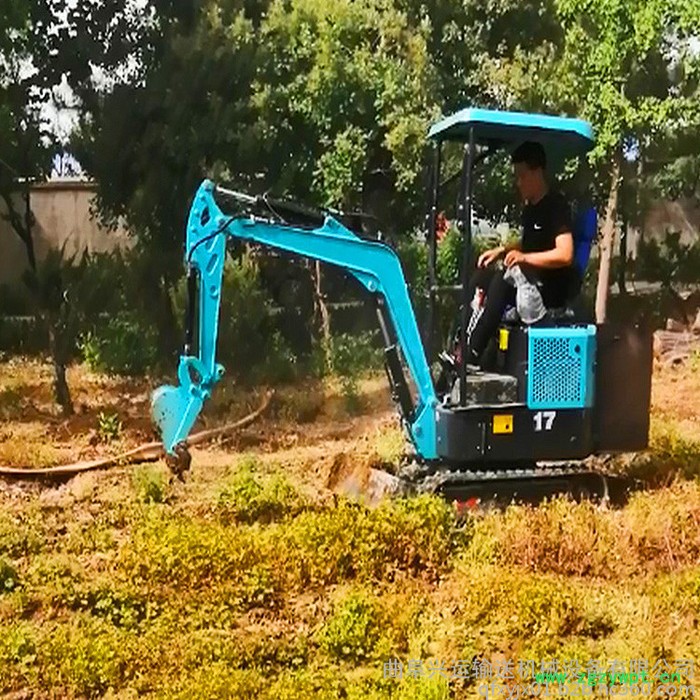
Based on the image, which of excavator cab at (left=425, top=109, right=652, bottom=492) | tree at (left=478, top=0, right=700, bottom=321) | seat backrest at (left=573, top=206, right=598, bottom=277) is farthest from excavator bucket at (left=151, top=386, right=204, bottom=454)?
tree at (left=478, top=0, right=700, bottom=321)

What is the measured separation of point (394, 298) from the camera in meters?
6.47

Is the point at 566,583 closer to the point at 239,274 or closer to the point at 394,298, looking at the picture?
the point at 394,298

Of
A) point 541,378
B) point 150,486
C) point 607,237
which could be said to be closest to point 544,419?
point 541,378

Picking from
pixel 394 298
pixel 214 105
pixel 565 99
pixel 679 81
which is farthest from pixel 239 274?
pixel 394 298

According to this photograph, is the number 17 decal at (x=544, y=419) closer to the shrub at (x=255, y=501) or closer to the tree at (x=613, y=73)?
the shrub at (x=255, y=501)

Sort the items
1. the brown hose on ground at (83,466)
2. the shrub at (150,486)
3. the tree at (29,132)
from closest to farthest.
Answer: the shrub at (150,486), the brown hose on ground at (83,466), the tree at (29,132)

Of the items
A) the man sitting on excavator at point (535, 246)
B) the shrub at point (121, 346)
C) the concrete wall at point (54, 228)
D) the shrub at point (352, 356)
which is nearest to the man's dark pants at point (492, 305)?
the man sitting on excavator at point (535, 246)

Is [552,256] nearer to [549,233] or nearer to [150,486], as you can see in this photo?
[549,233]

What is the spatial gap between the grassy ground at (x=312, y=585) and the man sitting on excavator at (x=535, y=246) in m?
1.12

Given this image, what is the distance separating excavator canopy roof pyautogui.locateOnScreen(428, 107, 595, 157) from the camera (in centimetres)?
613

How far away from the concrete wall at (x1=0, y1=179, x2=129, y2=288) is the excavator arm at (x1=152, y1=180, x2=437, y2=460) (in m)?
10.9

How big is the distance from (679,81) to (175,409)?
901cm

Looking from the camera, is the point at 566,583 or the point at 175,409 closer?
the point at 566,583

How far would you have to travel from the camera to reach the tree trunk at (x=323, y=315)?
1253 cm
